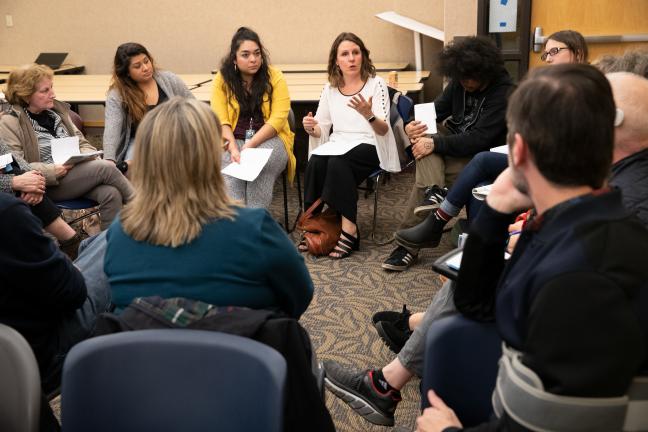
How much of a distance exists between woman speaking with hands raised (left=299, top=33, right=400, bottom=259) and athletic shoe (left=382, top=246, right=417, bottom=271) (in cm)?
33

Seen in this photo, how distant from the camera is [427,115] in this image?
144 inches

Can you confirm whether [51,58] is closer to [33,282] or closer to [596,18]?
[596,18]

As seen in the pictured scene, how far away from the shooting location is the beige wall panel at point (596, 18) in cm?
453

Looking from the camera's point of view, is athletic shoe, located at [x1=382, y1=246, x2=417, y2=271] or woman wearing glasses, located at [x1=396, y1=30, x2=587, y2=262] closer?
woman wearing glasses, located at [x1=396, y1=30, x2=587, y2=262]

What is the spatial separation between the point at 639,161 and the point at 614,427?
0.97 meters

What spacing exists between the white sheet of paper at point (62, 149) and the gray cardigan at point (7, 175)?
0.19 meters

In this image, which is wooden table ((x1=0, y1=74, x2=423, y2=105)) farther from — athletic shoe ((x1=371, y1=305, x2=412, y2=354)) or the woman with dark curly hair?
athletic shoe ((x1=371, y1=305, x2=412, y2=354))

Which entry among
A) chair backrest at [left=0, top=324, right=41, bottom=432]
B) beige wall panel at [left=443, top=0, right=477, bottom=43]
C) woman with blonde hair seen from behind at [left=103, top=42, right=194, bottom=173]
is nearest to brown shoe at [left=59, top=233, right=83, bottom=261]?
woman with blonde hair seen from behind at [left=103, top=42, right=194, bottom=173]

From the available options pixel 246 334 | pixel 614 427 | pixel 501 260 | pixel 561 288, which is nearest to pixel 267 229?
pixel 246 334

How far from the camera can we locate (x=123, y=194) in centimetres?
364

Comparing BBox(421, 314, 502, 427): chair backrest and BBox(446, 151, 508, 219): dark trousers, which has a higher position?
BBox(421, 314, 502, 427): chair backrest

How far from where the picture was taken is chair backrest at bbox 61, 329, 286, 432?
1.21 m

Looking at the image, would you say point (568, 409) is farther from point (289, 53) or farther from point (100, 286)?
point (289, 53)

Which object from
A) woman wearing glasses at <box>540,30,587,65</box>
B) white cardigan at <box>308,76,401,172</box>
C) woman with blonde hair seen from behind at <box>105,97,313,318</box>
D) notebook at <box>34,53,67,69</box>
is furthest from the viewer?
notebook at <box>34,53,67,69</box>
